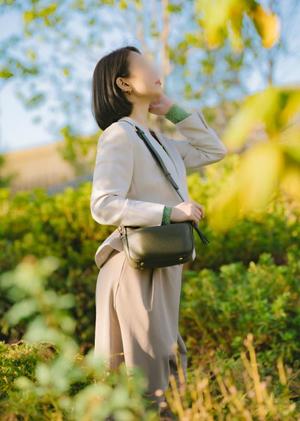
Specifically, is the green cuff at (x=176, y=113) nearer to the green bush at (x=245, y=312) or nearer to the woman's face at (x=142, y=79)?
the woman's face at (x=142, y=79)

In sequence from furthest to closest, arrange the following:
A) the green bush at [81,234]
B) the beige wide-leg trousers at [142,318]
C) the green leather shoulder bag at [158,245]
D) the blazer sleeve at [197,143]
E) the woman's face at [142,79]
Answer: the green bush at [81,234] → the blazer sleeve at [197,143] → the woman's face at [142,79] → the beige wide-leg trousers at [142,318] → the green leather shoulder bag at [158,245]

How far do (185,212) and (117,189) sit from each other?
0.99 feet

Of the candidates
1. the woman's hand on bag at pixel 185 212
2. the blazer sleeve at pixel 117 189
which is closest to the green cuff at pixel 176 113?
the blazer sleeve at pixel 117 189

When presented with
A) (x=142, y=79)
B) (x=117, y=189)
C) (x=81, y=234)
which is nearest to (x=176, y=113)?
(x=142, y=79)

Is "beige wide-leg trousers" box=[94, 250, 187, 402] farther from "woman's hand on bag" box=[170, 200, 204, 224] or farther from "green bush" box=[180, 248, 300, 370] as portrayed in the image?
"green bush" box=[180, 248, 300, 370]

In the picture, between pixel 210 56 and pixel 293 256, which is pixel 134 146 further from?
pixel 210 56

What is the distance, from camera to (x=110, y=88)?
3.11 meters

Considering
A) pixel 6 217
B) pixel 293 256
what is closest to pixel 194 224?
pixel 293 256

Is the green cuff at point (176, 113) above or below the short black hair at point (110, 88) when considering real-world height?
below

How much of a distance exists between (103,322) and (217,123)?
10.1 meters

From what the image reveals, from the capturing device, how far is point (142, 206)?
2.79 metres

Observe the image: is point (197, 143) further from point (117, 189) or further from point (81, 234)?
point (81, 234)

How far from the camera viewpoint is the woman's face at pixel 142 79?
305 centimetres

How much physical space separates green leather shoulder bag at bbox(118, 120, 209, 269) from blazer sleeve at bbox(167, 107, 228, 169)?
1.83 ft
